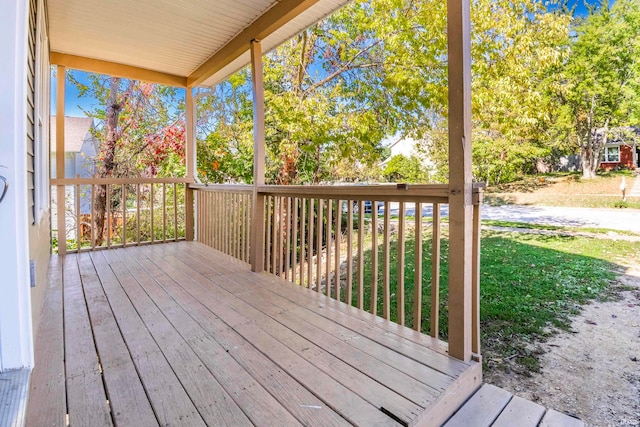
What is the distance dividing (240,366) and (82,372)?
713 millimetres

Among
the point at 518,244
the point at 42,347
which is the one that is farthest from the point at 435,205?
the point at 518,244

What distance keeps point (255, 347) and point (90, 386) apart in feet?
2.39

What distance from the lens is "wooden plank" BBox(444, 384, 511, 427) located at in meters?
1.36

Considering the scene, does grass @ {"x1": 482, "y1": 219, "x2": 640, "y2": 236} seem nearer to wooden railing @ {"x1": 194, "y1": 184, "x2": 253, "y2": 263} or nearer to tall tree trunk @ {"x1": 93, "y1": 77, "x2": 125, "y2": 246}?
wooden railing @ {"x1": 194, "y1": 184, "x2": 253, "y2": 263}

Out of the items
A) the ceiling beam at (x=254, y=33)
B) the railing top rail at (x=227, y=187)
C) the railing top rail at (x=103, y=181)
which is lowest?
the railing top rail at (x=227, y=187)

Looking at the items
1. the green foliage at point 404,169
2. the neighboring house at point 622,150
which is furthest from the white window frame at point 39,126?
the neighboring house at point 622,150

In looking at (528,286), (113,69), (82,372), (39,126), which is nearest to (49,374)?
(82,372)

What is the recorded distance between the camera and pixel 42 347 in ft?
5.80

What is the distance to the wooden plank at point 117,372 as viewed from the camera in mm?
1252

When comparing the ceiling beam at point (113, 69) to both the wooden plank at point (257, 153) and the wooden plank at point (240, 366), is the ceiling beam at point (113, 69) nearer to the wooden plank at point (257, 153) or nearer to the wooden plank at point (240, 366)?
the wooden plank at point (257, 153)

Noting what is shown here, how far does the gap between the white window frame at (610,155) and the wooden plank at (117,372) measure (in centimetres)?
1129

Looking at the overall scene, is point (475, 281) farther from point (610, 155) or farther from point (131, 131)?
point (610, 155)

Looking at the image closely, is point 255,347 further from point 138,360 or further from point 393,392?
point 393,392

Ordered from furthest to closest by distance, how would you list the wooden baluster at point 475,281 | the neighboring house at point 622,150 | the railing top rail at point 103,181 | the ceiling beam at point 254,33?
the neighboring house at point 622,150 → the railing top rail at point 103,181 → the ceiling beam at point 254,33 → the wooden baluster at point 475,281
